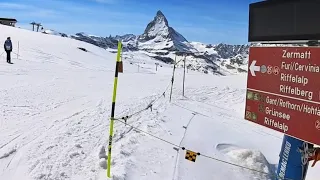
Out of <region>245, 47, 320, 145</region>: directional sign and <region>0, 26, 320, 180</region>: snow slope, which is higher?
<region>245, 47, 320, 145</region>: directional sign

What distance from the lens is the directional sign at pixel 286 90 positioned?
4.53 meters

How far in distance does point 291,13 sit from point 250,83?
3.89ft

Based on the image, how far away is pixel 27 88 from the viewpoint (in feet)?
47.5

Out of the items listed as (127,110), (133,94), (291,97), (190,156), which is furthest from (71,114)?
(291,97)

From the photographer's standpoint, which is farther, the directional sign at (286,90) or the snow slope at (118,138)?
the snow slope at (118,138)

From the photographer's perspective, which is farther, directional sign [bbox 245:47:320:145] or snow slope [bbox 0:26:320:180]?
snow slope [bbox 0:26:320:180]

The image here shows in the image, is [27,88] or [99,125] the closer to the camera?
[99,125]

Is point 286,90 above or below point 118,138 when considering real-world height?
above

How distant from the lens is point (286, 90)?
4941 mm

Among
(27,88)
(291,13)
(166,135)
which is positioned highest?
(291,13)

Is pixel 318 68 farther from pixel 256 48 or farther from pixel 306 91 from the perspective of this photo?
pixel 256 48

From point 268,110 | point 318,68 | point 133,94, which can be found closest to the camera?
point 318,68

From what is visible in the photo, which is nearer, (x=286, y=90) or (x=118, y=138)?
(x=286, y=90)

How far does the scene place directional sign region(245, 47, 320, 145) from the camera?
14.9 feet
